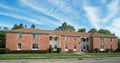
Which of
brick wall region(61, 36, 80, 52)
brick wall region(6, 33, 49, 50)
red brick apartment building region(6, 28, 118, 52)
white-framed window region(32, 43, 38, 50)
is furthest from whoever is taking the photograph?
brick wall region(61, 36, 80, 52)

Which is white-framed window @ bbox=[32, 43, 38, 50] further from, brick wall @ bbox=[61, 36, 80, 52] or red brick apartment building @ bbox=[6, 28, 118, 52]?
brick wall @ bbox=[61, 36, 80, 52]

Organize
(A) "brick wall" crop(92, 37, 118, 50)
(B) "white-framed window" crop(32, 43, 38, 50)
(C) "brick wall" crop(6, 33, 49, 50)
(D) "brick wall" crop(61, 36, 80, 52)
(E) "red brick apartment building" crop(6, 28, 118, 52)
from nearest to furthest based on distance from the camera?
1. (C) "brick wall" crop(6, 33, 49, 50)
2. (E) "red brick apartment building" crop(6, 28, 118, 52)
3. (B) "white-framed window" crop(32, 43, 38, 50)
4. (D) "brick wall" crop(61, 36, 80, 52)
5. (A) "brick wall" crop(92, 37, 118, 50)

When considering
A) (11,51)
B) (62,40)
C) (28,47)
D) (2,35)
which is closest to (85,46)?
(62,40)

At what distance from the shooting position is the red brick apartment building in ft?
132

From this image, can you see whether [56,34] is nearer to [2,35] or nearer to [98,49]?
[98,49]

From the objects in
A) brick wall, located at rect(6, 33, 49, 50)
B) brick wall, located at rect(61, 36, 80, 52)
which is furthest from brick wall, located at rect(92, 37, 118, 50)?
brick wall, located at rect(6, 33, 49, 50)

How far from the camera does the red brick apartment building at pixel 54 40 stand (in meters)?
40.4

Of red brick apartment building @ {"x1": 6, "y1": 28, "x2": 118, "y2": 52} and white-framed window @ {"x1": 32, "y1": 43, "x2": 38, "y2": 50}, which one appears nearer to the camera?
red brick apartment building @ {"x1": 6, "y1": 28, "x2": 118, "y2": 52}

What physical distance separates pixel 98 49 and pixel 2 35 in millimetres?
33602

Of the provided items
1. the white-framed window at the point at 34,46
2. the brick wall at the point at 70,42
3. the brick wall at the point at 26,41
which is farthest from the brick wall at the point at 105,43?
the white-framed window at the point at 34,46

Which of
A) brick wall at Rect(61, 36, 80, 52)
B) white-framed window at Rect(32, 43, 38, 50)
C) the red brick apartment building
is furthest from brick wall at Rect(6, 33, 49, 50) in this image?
brick wall at Rect(61, 36, 80, 52)

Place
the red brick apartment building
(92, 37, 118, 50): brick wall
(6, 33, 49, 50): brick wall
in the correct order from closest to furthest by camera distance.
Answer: (6, 33, 49, 50): brick wall → the red brick apartment building → (92, 37, 118, 50): brick wall

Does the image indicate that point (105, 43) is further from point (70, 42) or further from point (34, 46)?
point (34, 46)

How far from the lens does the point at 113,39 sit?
5506 centimetres
